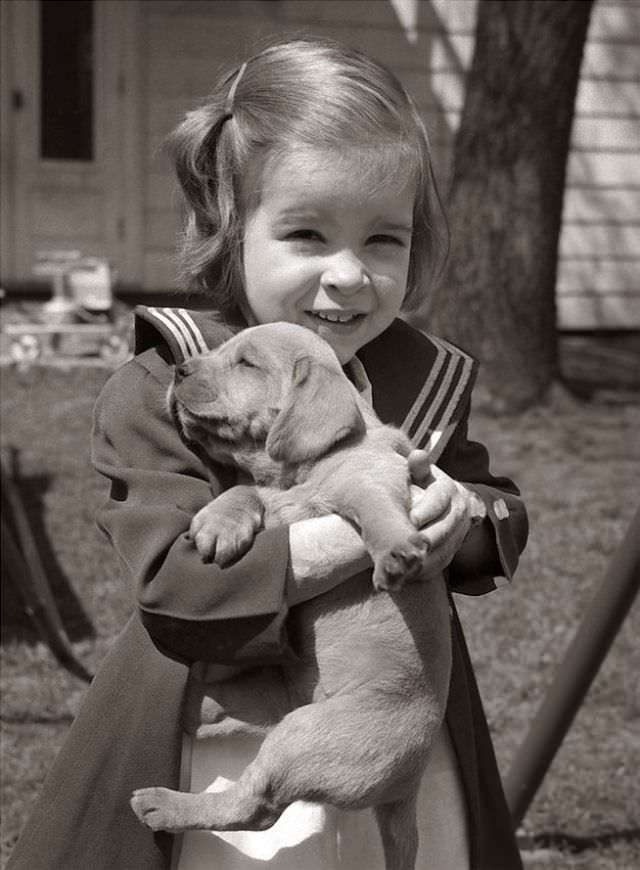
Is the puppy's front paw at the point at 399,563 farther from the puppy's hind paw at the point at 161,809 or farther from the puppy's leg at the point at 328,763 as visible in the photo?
the puppy's hind paw at the point at 161,809

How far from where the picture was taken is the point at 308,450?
2.13m

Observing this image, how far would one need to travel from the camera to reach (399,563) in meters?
1.94

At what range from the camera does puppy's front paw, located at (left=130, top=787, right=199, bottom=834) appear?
2.13 metres

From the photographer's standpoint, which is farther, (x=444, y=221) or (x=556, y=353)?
(x=556, y=353)

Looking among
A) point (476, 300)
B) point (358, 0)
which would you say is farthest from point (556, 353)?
point (358, 0)

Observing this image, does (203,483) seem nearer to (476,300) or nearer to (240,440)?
(240,440)

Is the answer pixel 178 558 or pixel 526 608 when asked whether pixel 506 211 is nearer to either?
pixel 526 608

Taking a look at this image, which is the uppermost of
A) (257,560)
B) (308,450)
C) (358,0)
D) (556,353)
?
(308,450)

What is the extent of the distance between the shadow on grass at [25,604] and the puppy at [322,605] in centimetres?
352

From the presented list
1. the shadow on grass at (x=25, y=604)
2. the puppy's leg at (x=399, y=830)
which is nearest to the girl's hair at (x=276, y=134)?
the puppy's leg at (x=399, y=830)

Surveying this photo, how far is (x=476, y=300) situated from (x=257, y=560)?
7621 millimetres

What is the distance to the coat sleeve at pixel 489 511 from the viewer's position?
2449 mm

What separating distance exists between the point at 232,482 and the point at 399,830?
0.63 meters

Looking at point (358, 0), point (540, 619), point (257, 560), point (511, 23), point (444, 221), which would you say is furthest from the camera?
point (358, 0)
